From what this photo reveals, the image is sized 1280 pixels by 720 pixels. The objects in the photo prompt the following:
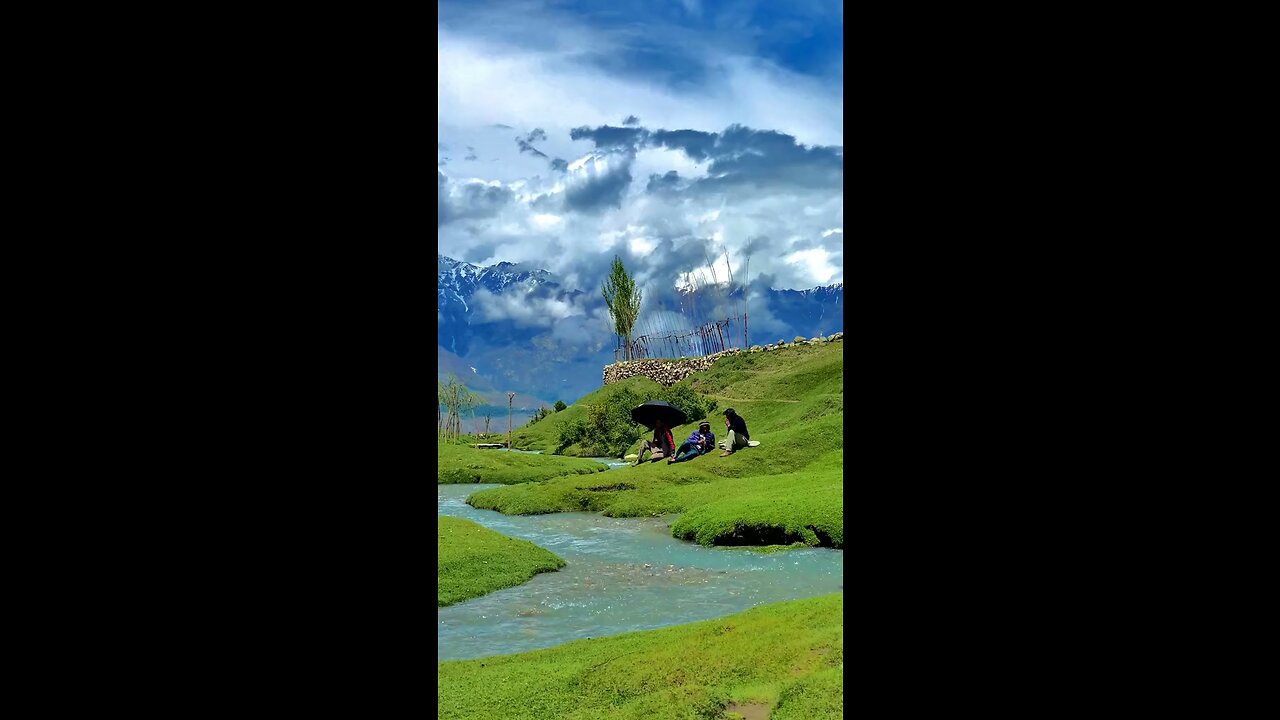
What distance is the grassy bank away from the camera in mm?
15531

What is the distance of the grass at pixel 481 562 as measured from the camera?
7.09 metres

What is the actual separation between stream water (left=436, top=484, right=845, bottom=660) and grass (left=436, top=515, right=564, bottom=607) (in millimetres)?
140

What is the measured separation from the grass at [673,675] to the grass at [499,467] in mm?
9752

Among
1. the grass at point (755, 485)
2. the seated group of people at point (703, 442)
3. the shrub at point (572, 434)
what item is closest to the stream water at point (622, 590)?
the grass at point (755, 485)

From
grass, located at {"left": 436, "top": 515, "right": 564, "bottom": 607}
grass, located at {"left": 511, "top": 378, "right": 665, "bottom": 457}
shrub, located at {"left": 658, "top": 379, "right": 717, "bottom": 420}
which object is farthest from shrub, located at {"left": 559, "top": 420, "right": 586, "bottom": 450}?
grass, located at {"left": 436, "top": 515, "right": 564, "bottom": 607}

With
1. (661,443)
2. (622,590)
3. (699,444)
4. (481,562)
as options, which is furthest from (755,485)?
(481,562)

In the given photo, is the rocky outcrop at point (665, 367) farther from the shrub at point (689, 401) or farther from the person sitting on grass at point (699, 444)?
the person sitting on grass at point (699, 444)

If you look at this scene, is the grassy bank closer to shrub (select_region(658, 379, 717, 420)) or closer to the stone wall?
shrub (select_region(658, 379, 717, 420))

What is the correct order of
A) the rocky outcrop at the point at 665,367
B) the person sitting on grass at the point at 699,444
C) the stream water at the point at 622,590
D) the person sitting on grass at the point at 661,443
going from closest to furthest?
the stream water at the point at 622,590 < the person sitting on grass at the point at 699,444 < the person sitting on grass at the point at 661,443 < the rocky outcrop at the point at 665,367
